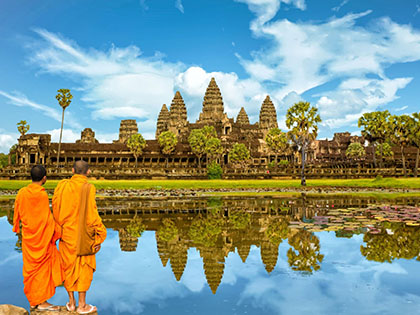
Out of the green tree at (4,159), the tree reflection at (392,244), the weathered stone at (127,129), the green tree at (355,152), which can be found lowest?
the tree reflection at (392,244)

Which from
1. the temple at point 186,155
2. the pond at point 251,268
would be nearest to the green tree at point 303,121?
the temple at point 186,155

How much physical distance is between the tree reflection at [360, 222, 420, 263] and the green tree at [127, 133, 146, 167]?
60.9 meters

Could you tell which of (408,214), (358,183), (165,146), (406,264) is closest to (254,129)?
(165,146)

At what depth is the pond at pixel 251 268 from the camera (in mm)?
6594

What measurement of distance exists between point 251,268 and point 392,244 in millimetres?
4608

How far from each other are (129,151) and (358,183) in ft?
154

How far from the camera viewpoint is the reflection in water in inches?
370

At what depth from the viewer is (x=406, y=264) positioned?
344 inches

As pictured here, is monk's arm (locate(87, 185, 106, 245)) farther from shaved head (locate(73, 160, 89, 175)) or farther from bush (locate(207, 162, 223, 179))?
bush (locate(207, 162, 223, 179))

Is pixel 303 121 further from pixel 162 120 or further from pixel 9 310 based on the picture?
pixel 162 120

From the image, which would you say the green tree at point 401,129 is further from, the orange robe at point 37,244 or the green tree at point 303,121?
the orange robe at point 37,244

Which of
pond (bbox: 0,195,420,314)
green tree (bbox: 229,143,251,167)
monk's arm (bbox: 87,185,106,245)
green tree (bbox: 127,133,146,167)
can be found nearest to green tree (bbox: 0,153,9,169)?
green tree (bbox: 127,133,146,167)

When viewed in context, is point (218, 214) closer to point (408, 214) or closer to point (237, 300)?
point (408, 214)

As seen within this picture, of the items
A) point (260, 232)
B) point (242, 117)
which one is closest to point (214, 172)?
point (260, 232)
